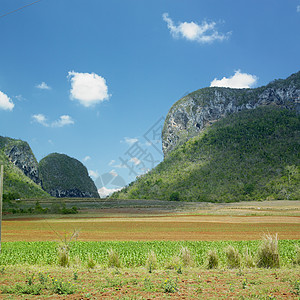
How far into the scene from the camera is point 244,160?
124 m

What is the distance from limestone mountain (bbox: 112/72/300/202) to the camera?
348ft

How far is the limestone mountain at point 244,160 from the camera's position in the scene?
348 ft

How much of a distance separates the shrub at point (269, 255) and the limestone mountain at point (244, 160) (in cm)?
9116

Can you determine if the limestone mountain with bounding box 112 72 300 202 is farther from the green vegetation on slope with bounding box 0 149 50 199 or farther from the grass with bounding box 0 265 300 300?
the grass with bounding box 0 265 300 300

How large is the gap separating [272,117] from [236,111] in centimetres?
4274

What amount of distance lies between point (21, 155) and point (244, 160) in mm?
138101

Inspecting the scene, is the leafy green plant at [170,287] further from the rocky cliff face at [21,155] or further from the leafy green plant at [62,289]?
the rocky cliff face at [21,155]

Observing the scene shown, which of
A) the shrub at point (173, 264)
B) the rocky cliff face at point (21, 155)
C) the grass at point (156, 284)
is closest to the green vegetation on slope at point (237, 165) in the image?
the rocky cliff face at point (21, 155)

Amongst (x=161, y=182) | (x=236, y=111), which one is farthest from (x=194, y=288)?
(x=236, y=111)

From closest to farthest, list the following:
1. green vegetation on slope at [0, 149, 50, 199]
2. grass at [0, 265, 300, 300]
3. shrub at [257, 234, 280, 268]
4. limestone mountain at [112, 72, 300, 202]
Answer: grass at [0, 265, 300, 300] → shrub at [257, 234, 280, 268] → limestone mountain at [112, 72, 300, 202] → green vegetation on slope at [0, 149, 50, 199]

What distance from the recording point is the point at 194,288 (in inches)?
416

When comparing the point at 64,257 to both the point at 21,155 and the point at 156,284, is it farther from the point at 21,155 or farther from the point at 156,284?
the point at 21,155

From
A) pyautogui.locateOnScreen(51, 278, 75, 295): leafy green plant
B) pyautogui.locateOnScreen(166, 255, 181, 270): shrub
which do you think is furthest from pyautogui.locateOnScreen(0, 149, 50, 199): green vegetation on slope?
pyautogui.locateOnScreen(51, 278, 75, 295): leafy green plant

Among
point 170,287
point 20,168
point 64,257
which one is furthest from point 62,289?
point 20,168
